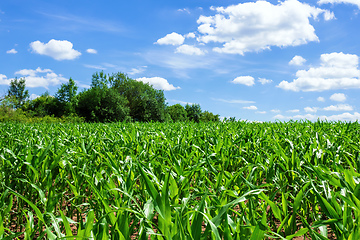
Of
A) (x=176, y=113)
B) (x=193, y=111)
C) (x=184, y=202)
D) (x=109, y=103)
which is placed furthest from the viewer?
(x=193, y=111)

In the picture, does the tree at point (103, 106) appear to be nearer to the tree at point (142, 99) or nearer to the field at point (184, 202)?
the tree at point (142, 99)

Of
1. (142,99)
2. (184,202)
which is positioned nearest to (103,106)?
(142,99)

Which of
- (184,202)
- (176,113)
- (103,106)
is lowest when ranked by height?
(184,202)

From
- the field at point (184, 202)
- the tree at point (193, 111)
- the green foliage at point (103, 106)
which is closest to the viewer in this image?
the field at point (184, 202)

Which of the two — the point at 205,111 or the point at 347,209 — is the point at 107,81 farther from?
the point at 347,209

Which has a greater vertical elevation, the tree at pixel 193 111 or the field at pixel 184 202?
the tree at pixel 193 111

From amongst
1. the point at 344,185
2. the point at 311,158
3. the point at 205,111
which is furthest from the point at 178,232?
the point at 205,111

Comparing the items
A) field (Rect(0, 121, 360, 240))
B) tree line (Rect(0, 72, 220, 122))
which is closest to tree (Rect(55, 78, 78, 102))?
tree line (Rect(0, 72, 220, 122))

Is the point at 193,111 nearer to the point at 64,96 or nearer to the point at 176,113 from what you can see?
the point at 176,113

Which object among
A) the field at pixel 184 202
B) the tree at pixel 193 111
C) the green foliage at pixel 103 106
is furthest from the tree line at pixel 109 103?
the field at pixel 184 202

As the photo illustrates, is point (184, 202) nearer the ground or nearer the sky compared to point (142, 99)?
nearer the ground

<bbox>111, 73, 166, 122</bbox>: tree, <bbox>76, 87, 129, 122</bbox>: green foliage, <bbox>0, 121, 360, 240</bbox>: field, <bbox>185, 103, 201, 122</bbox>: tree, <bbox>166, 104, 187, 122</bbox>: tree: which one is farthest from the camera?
<bbox>185, 103, 201, 122</bbox>: tree

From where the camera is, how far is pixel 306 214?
2.68 m

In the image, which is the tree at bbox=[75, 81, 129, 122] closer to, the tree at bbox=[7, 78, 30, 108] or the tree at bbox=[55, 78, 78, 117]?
the tree at bbox=[55, 78, 78, 117]
